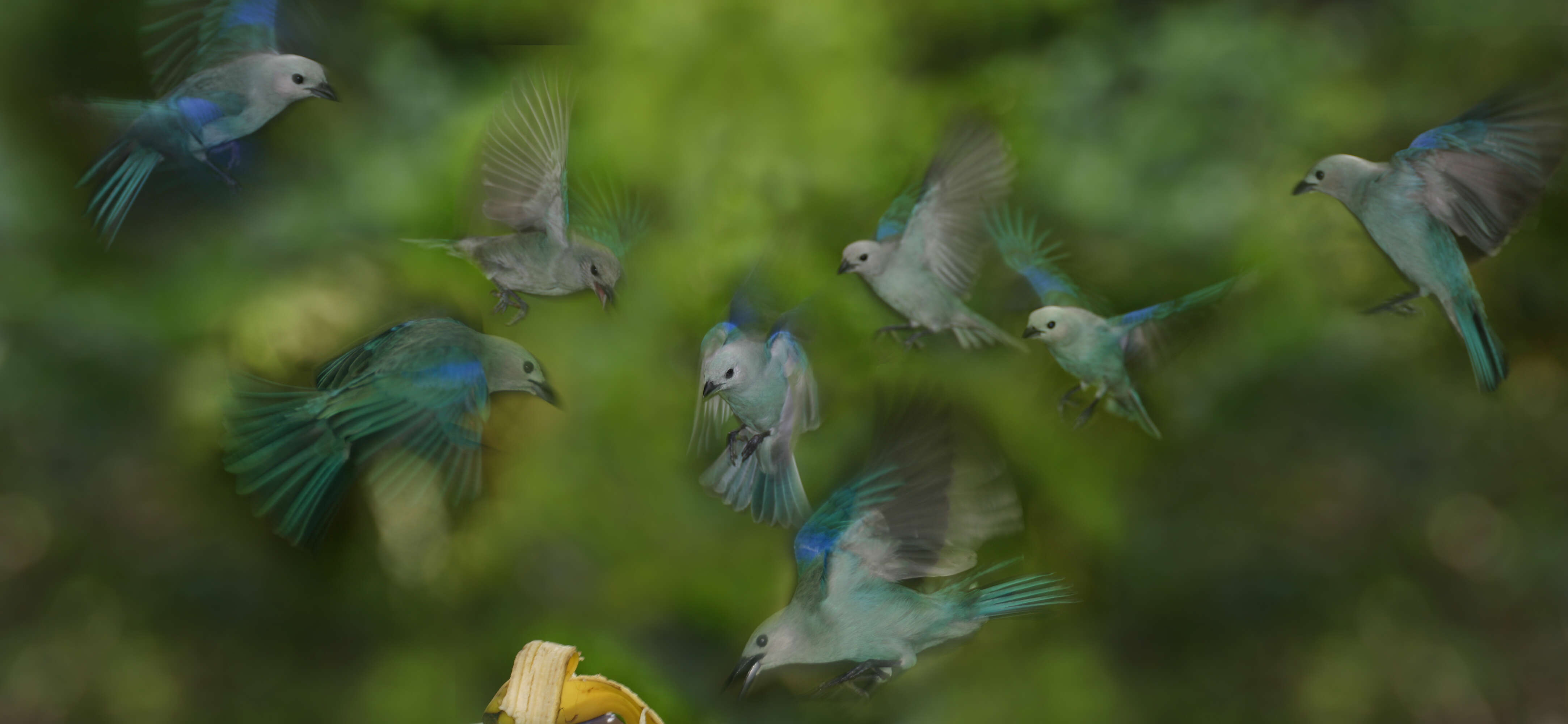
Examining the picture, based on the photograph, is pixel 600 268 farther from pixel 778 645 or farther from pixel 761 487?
pixel 778 645

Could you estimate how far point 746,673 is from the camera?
4.93 feet

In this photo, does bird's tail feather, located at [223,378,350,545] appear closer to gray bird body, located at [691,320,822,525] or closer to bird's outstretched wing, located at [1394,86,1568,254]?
gray bird body, located at [691,320,822,525]

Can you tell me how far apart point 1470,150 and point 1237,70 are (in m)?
0.34

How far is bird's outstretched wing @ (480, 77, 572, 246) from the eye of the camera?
60.2 inches

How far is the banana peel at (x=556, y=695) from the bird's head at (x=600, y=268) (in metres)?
0.52

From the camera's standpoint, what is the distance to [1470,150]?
1.46 metres

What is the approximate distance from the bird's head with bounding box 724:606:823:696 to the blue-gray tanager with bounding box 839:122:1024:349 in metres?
0.45

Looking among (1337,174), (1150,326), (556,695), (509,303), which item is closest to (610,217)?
(509,303)

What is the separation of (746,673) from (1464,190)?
49.4 inches

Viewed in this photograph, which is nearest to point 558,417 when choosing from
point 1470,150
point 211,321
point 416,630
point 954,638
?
point 416,630

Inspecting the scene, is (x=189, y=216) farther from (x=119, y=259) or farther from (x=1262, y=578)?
(x=1262, y=578)

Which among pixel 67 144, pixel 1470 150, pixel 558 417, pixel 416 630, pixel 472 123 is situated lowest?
pixel 416 630

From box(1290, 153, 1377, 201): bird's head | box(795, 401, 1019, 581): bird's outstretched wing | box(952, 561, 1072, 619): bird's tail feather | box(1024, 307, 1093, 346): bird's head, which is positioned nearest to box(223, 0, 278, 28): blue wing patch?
box(795, 401, 1019, 581): bird's outstretched wing

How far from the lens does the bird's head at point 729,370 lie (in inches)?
58.6
